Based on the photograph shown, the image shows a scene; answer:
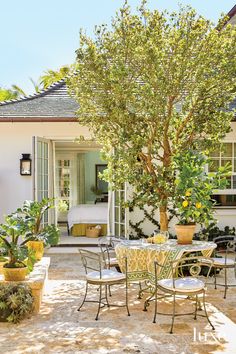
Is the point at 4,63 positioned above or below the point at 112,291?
above

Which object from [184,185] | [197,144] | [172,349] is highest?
[197,144]

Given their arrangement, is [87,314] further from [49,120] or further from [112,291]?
[49,120]

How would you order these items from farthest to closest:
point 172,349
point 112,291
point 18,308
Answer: point 112,291, point 18,308, point 172,349

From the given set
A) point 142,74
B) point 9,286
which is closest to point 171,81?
point 142,74

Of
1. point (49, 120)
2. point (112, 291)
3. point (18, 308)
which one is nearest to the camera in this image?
point (18, 308)

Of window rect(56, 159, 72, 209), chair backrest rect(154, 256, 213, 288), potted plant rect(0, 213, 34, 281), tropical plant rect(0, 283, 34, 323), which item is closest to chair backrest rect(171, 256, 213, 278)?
chair backrest rect(154, 256, 213, 288)

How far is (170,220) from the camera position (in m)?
10.9

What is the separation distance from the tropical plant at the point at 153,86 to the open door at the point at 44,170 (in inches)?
104

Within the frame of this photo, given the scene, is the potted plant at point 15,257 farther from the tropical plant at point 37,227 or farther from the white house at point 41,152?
the white house at point 41,152

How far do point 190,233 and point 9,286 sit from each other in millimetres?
2687

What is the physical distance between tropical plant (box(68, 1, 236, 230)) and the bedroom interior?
406 cm

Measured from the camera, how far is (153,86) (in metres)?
7.11

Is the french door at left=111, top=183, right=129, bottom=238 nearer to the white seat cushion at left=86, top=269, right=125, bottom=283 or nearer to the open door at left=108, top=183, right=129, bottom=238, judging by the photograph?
the open door at left=108, top=183, right=129, bottom=238

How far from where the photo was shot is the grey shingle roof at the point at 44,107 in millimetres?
10461
